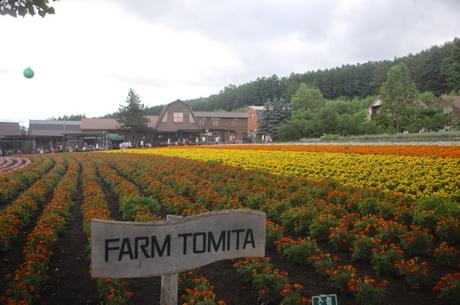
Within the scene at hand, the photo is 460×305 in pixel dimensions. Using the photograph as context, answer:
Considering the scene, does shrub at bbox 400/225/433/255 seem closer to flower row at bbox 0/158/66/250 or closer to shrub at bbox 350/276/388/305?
shrub at bbox 350/276/388/305

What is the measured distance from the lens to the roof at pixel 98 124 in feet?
206

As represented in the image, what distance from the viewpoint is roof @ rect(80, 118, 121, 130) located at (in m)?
62.7

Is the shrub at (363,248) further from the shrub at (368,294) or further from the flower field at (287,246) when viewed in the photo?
the shrub at (368,294)

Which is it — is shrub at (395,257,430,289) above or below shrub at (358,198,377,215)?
below

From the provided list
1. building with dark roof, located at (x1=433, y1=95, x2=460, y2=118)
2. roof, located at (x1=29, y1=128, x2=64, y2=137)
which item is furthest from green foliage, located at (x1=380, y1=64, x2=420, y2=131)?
roof, located at (x1=29, y1=128, x2=64, y2=137)

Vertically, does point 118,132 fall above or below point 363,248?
above

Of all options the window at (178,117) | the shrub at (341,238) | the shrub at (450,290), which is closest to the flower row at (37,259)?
the shrub at (341,238)

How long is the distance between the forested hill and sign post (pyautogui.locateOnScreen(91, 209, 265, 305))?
3162 inches

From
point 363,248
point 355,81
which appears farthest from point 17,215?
point 355,81

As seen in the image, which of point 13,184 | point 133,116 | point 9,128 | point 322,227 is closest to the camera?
point 322,227

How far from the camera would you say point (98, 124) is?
64.1 meters

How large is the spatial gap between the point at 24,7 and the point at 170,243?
5.13m

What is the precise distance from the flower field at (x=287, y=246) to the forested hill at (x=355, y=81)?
7381 centimetres

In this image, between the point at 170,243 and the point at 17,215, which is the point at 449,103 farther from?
the point at 170,243
